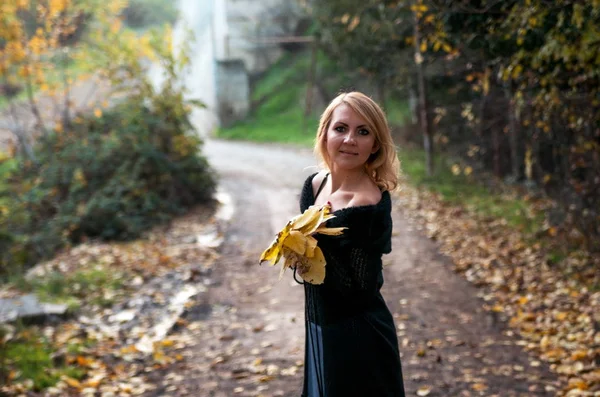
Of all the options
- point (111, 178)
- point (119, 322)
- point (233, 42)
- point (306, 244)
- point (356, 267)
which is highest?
point (233, 42)

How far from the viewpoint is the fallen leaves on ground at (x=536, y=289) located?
4.84 meters

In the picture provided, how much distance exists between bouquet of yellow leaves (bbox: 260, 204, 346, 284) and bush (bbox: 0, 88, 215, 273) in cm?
837

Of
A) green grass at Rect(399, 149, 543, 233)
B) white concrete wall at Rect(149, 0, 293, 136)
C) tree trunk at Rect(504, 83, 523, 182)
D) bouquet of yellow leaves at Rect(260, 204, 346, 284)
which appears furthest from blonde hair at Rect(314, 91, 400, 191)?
white concrete wall at Rect(149, 0, 293, 136)

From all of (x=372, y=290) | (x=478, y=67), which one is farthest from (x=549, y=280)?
(x=372, y=290)

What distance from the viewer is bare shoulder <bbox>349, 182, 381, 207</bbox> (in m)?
2.50

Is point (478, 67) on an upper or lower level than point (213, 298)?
upper

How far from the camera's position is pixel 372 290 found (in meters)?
2.54

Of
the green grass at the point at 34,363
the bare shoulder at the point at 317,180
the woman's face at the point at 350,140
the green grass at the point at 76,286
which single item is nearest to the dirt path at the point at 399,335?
the green grass at the point at 34,363

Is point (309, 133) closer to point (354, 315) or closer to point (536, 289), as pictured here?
point (536, 289)

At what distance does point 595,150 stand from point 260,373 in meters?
4.00

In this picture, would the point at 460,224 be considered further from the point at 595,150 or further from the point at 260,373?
the point at 260,373

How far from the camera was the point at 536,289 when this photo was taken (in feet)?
21.2

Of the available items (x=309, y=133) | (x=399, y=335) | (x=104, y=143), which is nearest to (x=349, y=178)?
(x=399, y=335)

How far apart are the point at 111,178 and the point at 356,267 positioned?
10.3 m
